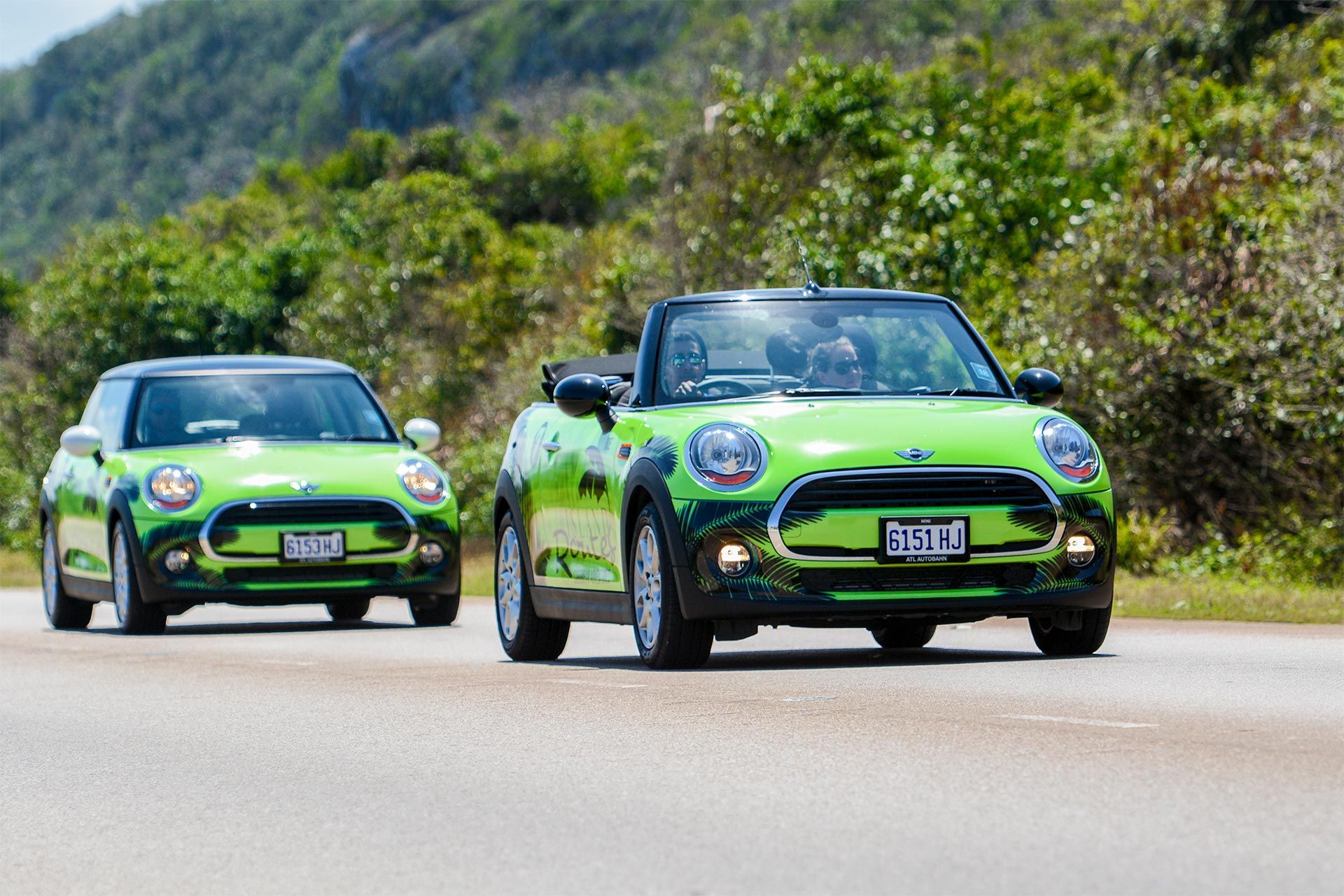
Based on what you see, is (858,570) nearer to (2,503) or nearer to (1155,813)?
(1155,813)

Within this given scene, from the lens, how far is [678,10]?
14550 cm

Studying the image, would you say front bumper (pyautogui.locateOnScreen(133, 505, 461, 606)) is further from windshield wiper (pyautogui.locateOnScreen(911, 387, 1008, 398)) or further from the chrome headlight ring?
windshield wiper (pyautogui.locateOnScreen(911, 387, 1008, 398))

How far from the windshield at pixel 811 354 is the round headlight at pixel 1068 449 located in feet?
2.80

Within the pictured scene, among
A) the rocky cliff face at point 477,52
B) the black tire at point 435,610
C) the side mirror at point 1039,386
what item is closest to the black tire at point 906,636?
the side mirror at point 1039,386

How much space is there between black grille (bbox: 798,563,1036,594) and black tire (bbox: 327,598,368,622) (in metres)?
8.22

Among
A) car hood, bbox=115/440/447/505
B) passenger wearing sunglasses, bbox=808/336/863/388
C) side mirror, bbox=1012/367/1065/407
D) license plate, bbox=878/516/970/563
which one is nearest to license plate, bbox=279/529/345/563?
car hood, bbox=115/440/447/505

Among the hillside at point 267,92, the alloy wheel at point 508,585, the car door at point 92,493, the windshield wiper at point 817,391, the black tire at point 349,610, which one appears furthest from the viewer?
the hillside at point 267,92

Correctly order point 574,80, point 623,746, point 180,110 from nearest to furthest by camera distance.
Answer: point 623,746, point 574,80, point 180,110

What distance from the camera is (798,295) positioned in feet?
37.8

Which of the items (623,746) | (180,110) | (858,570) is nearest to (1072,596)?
(858,570)

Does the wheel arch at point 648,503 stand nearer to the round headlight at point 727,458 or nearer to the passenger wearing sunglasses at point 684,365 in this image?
the round headlight at point 727,458

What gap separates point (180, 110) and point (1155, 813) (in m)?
184

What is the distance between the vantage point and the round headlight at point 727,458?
1000cm

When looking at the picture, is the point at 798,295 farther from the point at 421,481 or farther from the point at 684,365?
the point at 421,481
